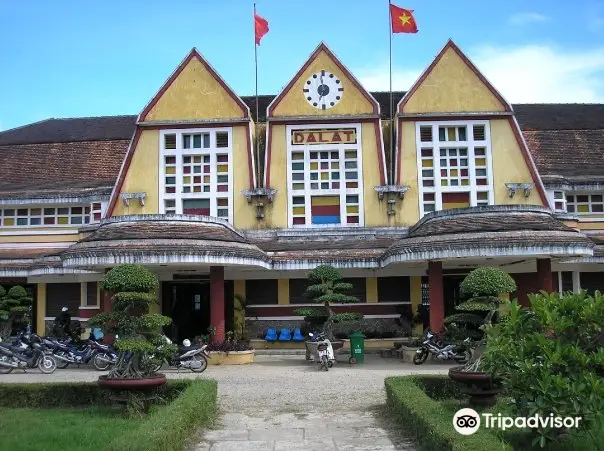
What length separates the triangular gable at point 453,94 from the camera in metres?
27.6

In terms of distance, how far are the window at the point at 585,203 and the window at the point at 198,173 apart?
1359 centimetres

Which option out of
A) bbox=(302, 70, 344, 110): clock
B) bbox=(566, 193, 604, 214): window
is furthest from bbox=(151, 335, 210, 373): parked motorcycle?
bbox=(566, 193, 604, 214): window

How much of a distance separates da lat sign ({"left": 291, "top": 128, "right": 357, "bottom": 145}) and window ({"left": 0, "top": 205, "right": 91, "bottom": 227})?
9.58 meters

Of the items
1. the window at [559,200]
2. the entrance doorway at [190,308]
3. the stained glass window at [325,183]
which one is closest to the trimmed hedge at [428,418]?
the stained glass window at [325,183]

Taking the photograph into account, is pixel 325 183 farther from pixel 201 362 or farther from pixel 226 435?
pixel 226 435

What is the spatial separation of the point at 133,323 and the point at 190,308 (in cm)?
1557

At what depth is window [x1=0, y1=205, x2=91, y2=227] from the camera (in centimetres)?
2995

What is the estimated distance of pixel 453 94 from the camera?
90.8ft

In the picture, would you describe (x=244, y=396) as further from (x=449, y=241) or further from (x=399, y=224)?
(x=399, y=224)

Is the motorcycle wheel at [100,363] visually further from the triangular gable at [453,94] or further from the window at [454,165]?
the triangular gable at [453,94]

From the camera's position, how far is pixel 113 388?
11.6 m

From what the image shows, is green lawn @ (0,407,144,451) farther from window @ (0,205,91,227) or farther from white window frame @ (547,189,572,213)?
white window frame @ (547,189,572,213)

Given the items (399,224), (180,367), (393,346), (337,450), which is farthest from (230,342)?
(337,450)

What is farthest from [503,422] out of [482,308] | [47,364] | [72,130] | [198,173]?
[72,130]
